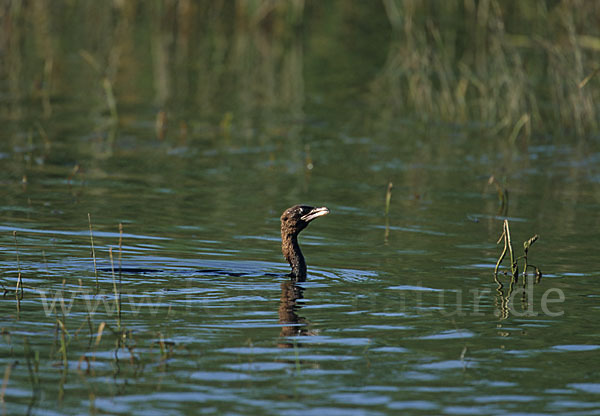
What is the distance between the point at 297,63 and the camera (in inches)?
1148

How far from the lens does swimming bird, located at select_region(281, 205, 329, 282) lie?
10.7 meters

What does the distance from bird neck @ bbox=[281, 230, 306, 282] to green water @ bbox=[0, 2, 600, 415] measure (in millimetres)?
213

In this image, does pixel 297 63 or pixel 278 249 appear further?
pixel 297 63

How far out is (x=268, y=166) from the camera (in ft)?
56.7

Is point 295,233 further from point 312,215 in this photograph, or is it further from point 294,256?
point 294,256

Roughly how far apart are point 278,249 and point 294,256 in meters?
1.38

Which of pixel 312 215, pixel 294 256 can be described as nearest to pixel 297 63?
pixel 312 215

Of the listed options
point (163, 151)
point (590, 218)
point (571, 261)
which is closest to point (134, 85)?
point (163, 151)

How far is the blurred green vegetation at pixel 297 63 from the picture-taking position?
63.5 ft

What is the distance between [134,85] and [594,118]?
37.2 ft

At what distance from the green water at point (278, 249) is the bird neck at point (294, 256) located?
0.21 metres

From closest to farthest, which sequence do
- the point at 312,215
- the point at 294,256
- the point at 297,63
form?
the point at 294,256, the point at 312,215, the point at 297,63

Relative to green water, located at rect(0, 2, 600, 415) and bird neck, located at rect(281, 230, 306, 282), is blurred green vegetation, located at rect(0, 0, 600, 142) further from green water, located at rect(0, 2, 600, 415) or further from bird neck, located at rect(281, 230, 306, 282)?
bird neck, located at rect(281, 230, 306, 282)

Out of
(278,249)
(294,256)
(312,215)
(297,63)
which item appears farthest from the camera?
(297,63)
